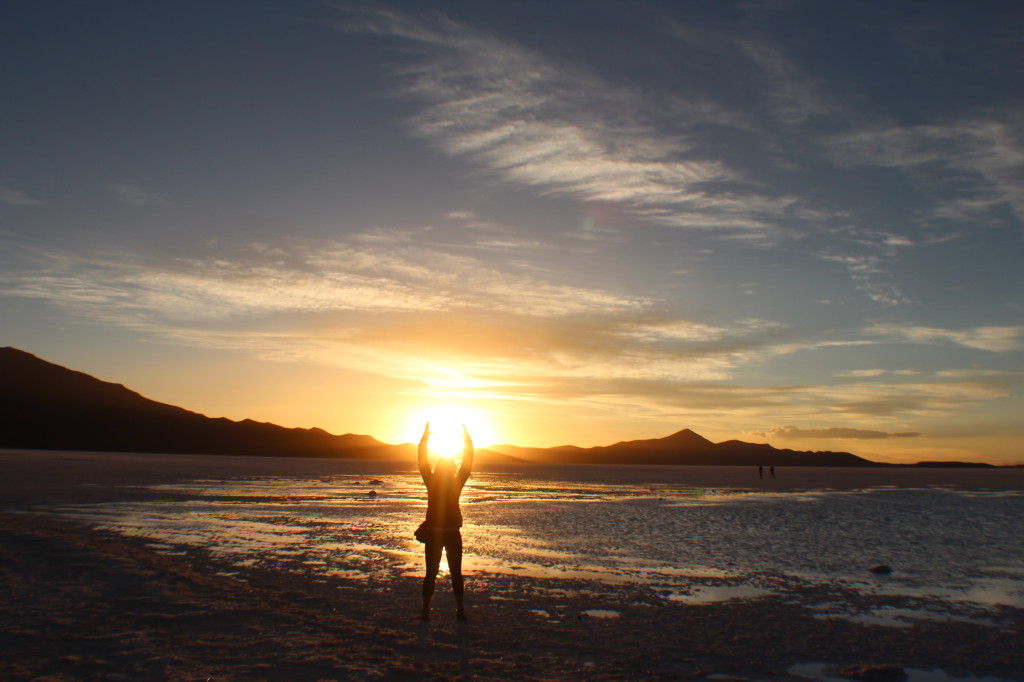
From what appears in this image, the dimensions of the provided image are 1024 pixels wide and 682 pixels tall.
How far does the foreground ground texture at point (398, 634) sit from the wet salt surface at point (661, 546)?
3.01 feet

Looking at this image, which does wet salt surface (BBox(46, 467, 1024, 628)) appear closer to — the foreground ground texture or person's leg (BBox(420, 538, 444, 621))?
the foreground ground texture

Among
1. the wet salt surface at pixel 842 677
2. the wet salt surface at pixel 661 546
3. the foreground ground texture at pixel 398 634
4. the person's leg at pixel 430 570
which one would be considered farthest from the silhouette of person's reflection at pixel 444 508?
the wet salt surface at pixel 842 677

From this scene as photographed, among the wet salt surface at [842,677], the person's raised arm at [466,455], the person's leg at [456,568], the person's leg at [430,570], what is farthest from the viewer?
the person's raised arm at [466,455]

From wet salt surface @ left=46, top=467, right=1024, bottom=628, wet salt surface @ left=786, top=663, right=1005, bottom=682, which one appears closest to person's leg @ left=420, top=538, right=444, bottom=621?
wet salt surface @ left=46, top=467, right=1024, bottom=628

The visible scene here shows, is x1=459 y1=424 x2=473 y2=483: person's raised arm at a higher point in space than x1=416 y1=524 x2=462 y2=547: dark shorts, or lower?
higher

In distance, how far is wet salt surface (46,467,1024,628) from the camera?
13.5 m

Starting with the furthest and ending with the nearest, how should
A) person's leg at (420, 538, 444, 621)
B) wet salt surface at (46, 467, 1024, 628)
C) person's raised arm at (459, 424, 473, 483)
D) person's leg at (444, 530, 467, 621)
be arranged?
wet salt surface at (46, 467, 1024, 628) → person's raised arm at (459, 424, 473, 483) → person's leg at (444, 530, 467, 621) → person's leg at (420, 538, 444, 621)

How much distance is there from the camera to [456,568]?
10516mm

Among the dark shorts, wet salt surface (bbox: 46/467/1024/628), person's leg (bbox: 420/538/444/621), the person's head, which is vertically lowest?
wet salt surface (bbox: 46/467/1024/628)

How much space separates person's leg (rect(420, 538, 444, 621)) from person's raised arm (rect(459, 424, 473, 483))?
3.51ft

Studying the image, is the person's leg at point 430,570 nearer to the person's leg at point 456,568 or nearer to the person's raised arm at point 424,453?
the person's leg at point 456,568

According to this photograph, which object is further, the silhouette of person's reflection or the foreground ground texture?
the silhouette of person's reflection

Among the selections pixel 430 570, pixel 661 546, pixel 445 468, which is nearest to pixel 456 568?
pixel 430 570

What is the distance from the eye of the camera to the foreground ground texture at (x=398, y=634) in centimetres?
795
